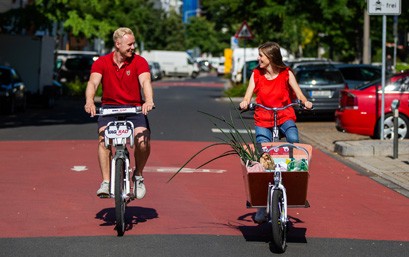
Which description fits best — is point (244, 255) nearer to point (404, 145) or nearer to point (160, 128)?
point (404, 145)

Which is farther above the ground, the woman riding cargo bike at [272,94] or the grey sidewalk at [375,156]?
the woman riding cargo bike at [272,94]

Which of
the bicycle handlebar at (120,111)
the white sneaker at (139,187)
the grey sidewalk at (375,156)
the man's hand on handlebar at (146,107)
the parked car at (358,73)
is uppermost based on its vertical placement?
the parked car at (358,73)

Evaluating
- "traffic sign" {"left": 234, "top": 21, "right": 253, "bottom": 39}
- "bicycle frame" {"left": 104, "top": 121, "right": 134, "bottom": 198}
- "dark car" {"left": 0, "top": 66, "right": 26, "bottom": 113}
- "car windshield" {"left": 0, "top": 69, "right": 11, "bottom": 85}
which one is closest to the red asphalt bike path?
"bicycle frame" {"left": 104, "top": 121, "right": 134, "bottom": 198}

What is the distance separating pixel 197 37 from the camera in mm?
145375

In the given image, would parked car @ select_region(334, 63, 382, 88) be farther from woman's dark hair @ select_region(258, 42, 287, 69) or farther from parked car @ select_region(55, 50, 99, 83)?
woman's dark hair @ select_region(258, 42, 287, 69)

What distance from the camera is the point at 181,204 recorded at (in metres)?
11.8

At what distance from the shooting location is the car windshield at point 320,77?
29.4m

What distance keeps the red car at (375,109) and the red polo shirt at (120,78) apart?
1188cm

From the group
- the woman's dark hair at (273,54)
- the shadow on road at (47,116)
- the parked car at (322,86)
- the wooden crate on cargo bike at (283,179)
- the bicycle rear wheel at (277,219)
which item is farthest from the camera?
the parked car at (322,86)

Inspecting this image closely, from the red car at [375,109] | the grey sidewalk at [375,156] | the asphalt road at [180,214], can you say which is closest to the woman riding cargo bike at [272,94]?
the asphalt road at [180,214]

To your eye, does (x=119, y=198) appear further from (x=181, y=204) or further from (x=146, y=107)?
(x=181, y=204)

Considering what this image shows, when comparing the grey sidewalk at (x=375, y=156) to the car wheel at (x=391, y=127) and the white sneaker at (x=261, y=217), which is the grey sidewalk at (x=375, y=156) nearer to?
the car wheel at (x=391, y=127)

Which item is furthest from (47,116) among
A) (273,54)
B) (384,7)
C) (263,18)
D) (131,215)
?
(273,54)

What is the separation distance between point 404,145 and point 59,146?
5789 millimetres
